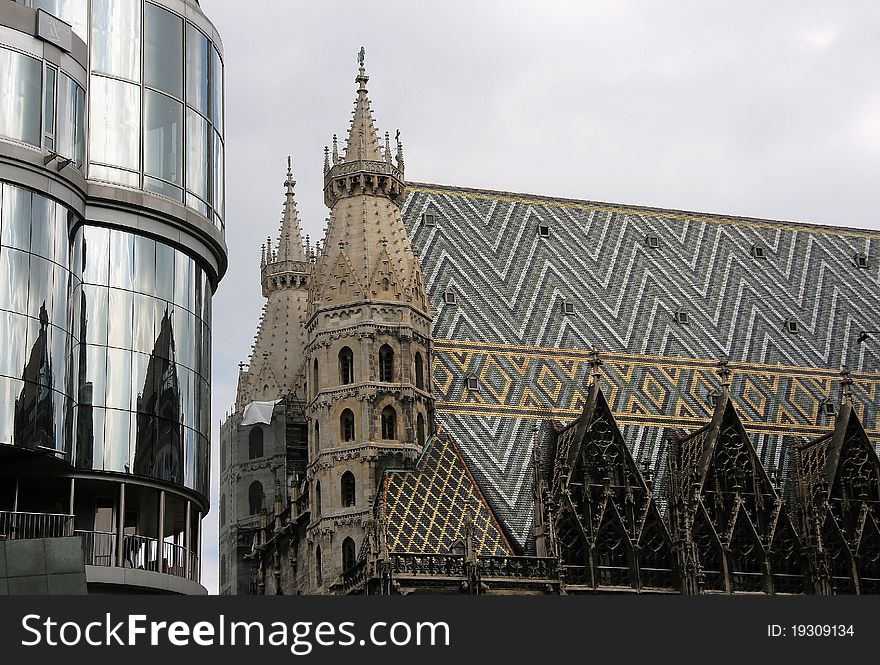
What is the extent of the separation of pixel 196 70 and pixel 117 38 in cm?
257

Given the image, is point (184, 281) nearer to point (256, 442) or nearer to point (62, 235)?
point (62, 235)

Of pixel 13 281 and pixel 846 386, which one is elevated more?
pixel 846 386

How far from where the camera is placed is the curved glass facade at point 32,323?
38.9 meters

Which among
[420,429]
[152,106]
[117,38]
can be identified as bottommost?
[420,429]

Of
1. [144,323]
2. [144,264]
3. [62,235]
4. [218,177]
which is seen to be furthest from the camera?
[218,177]

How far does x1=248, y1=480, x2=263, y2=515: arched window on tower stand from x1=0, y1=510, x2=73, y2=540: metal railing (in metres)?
23.2

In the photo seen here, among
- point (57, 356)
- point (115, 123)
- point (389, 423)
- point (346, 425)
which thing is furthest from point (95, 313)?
point (389, 423)

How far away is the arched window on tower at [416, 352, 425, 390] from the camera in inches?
2189

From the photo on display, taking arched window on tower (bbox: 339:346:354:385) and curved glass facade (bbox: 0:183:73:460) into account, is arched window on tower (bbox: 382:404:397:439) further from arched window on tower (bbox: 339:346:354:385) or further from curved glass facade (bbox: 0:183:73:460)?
curved glass facade (bbox: 0:183:73:460)

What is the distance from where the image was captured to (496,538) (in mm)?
52406

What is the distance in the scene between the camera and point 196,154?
45.5m

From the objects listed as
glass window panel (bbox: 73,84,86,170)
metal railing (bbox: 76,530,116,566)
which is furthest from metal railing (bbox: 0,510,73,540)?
glass window panel (bbox: 73,84,86,170)

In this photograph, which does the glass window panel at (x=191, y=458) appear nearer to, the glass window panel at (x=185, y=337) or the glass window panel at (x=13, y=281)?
the glass window panel at (x=185, y=337)

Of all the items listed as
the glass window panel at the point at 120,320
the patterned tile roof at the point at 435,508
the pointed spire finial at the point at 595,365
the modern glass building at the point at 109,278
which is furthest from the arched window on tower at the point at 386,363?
the glass window panel at the point at 120,320
